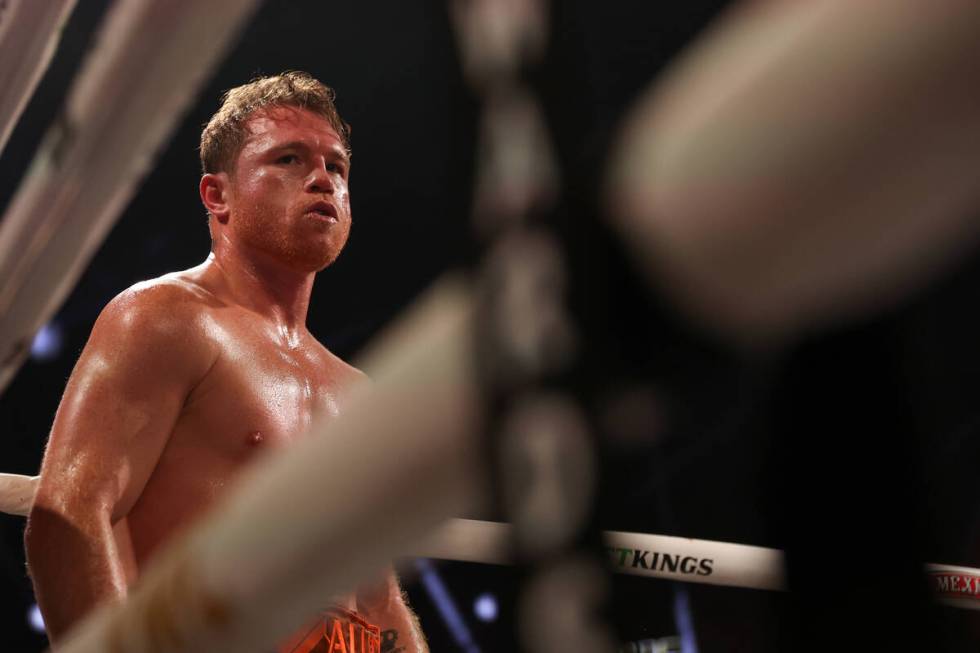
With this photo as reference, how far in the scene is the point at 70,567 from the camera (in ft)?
3.09

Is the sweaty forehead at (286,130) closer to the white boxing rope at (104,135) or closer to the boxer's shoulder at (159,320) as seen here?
the boxer's shoulder at (159,320)

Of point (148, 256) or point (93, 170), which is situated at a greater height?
point (148, 256)

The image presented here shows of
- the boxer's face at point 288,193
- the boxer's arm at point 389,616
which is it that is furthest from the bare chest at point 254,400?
the boxer's arm at point 389,616

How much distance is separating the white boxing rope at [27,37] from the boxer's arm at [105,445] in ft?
1.64

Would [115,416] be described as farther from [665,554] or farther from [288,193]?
[665,554]

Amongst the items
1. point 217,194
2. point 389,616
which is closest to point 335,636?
Result: point 389,616

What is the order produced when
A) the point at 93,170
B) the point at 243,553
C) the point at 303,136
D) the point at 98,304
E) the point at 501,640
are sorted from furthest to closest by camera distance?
the point at 501,640 → the point at 98,304 → the point at 303,136 → the point at 93,170 → the point at 243,553

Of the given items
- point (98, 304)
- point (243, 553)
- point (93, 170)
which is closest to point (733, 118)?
point (243, 553)

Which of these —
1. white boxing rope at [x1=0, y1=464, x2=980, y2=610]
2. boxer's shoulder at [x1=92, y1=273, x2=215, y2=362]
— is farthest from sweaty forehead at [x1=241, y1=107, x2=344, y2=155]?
white boxing rope at [x1=0, y1=464, x2=980, y2=610]

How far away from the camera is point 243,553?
1.00 ft

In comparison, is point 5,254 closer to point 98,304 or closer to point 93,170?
point 93,170

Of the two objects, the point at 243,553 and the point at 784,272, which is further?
the point at 243,553

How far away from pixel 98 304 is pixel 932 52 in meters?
2.72

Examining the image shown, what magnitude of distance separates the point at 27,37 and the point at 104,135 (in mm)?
83
